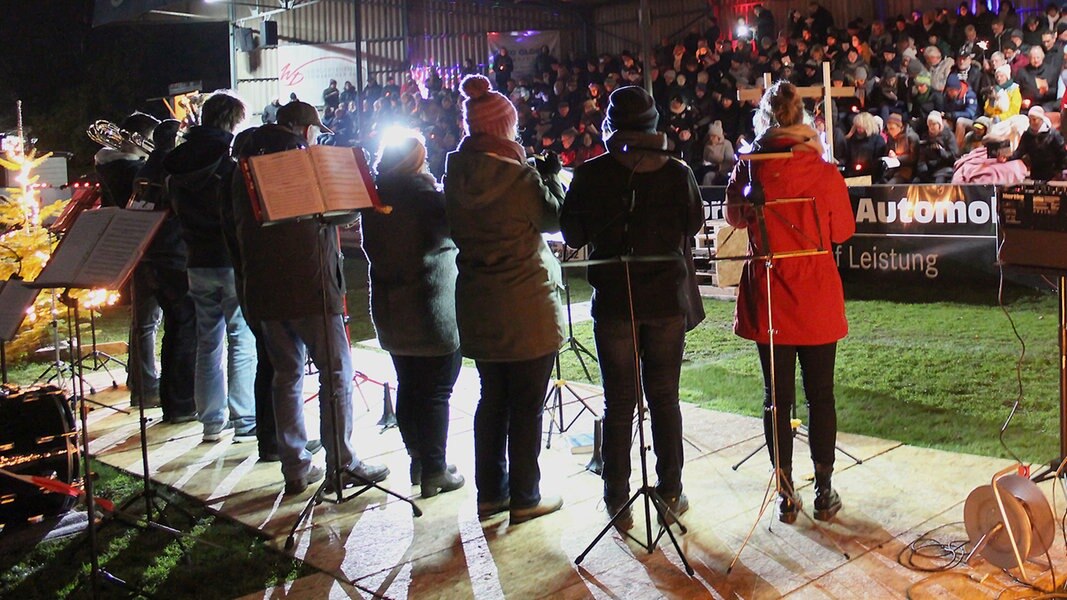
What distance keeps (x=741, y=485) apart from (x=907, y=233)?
19.1ft

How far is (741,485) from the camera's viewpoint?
4578mm

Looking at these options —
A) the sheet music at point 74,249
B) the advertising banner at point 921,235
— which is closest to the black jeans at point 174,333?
the sheet music at point 74,249

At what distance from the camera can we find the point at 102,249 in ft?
12.7

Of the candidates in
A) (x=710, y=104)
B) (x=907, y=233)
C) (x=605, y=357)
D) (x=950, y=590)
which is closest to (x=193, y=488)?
(x=605, y=357)

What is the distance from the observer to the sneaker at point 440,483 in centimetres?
468

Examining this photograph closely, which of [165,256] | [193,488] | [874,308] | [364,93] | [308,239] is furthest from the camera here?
[364,93]

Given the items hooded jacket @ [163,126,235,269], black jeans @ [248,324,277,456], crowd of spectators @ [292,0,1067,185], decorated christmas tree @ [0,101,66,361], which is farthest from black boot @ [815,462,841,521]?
decorated christmas tree @ [0,101,66,361]

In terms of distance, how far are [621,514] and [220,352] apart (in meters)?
3.09

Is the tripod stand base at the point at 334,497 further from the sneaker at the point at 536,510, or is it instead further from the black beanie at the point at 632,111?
the black beanie at the point at 632,111

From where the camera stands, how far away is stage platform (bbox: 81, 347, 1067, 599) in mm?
3555

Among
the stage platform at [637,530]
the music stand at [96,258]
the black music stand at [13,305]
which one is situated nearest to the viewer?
the stage platform at [637,530]

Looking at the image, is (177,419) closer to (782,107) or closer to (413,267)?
(413,267)

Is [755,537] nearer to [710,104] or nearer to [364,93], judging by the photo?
[710,104]

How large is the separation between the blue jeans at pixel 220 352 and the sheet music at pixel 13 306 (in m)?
0.95
